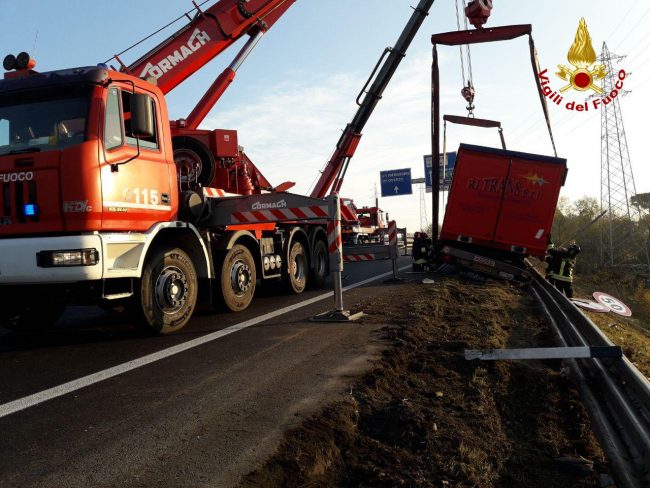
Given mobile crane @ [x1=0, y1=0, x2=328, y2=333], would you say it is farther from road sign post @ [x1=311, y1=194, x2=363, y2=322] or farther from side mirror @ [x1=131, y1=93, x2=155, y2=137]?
road sign post @ [x1=311, y1=194, x2=363, y2=322]

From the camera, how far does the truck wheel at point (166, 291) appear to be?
241 inches

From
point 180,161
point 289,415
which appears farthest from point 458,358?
point 180,161

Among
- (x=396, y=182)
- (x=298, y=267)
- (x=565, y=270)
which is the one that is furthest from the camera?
(x=396, y=182)

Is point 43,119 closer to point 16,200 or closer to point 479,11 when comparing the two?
point 16,200

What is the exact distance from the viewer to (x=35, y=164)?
5422 millimetres

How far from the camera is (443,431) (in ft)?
10.8

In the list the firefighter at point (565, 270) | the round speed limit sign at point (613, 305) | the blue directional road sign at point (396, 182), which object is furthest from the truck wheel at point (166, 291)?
the blue directional road sign at point (396, 182)

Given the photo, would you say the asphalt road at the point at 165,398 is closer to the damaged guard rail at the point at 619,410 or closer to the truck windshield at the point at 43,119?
the damaged guard rail at the point at 619,410

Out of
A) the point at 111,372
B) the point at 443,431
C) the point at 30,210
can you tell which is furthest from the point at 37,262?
the point at 443,431

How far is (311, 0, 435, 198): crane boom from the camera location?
45.2 ft

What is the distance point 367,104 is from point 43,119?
31.5 ft

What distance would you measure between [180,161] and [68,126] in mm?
2916

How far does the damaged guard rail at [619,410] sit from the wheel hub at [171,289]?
4.28 meters

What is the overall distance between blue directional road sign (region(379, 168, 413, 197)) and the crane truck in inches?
1396
